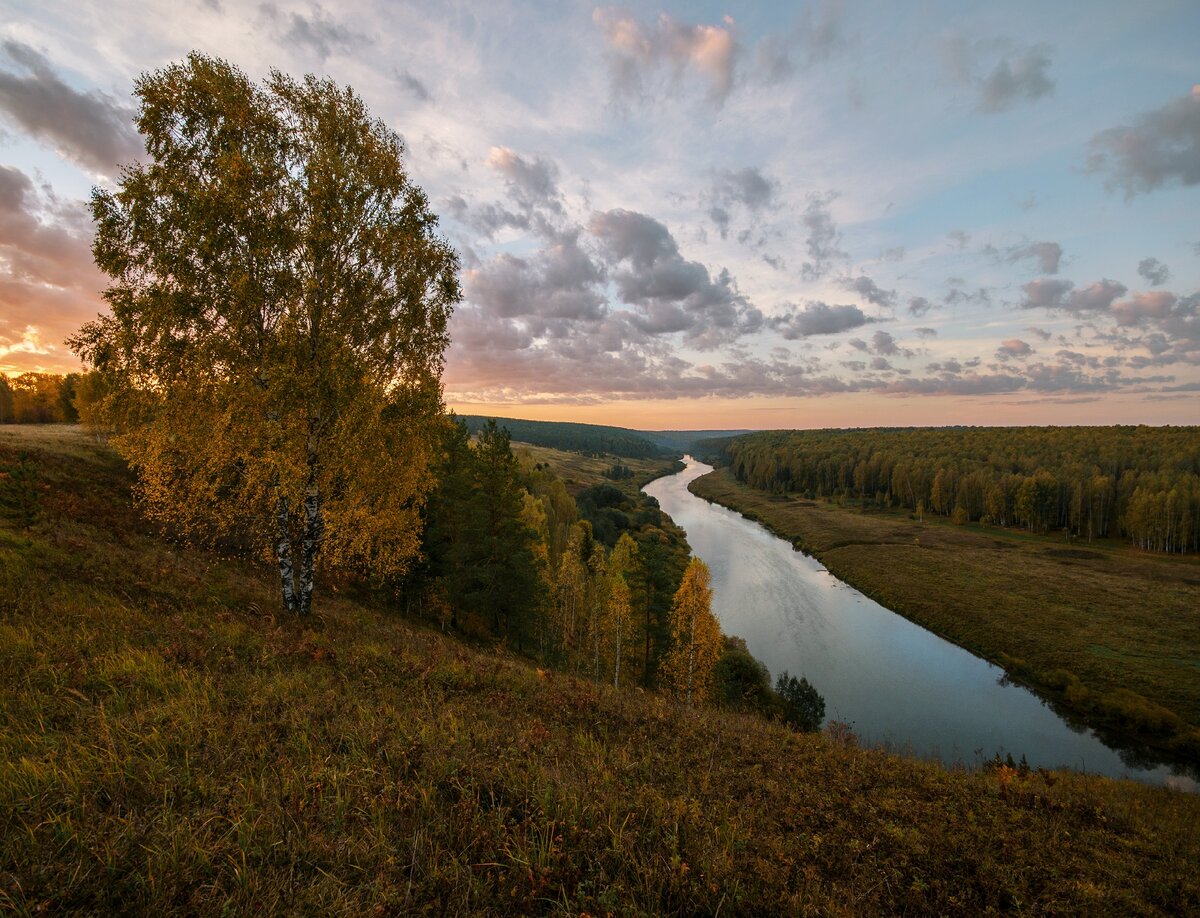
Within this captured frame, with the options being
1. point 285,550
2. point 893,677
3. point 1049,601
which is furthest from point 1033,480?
point 285,550

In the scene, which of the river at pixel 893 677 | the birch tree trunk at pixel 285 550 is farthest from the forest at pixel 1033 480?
the birch tree trunk at pixel 285 550

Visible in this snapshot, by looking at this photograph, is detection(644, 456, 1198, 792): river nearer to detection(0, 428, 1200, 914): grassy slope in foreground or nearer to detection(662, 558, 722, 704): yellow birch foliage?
detection(0, 428, 1200, 914): grassy slope in foreground

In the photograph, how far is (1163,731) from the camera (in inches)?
1124

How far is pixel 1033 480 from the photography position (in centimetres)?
8300

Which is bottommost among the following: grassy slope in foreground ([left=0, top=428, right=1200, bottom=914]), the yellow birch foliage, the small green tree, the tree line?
the small green tree

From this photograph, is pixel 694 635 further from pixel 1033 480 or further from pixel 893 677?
pixel 1033 480

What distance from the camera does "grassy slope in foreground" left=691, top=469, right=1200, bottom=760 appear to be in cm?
3362

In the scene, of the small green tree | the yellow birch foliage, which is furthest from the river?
the yellow birch foliage

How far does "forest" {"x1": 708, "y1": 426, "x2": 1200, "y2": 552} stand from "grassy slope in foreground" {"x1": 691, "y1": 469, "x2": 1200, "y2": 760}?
5.85 m

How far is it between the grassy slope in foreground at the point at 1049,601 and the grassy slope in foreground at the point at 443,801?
113ft

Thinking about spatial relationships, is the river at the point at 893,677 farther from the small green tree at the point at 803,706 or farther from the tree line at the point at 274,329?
the tree line at the point at 274,329

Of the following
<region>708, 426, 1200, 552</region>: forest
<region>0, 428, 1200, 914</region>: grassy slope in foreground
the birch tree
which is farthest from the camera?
<region>708, 426, 1200, 552</region>: forest

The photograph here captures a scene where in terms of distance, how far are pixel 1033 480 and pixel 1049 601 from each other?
1867 inches

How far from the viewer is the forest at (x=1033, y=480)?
70438 mm
